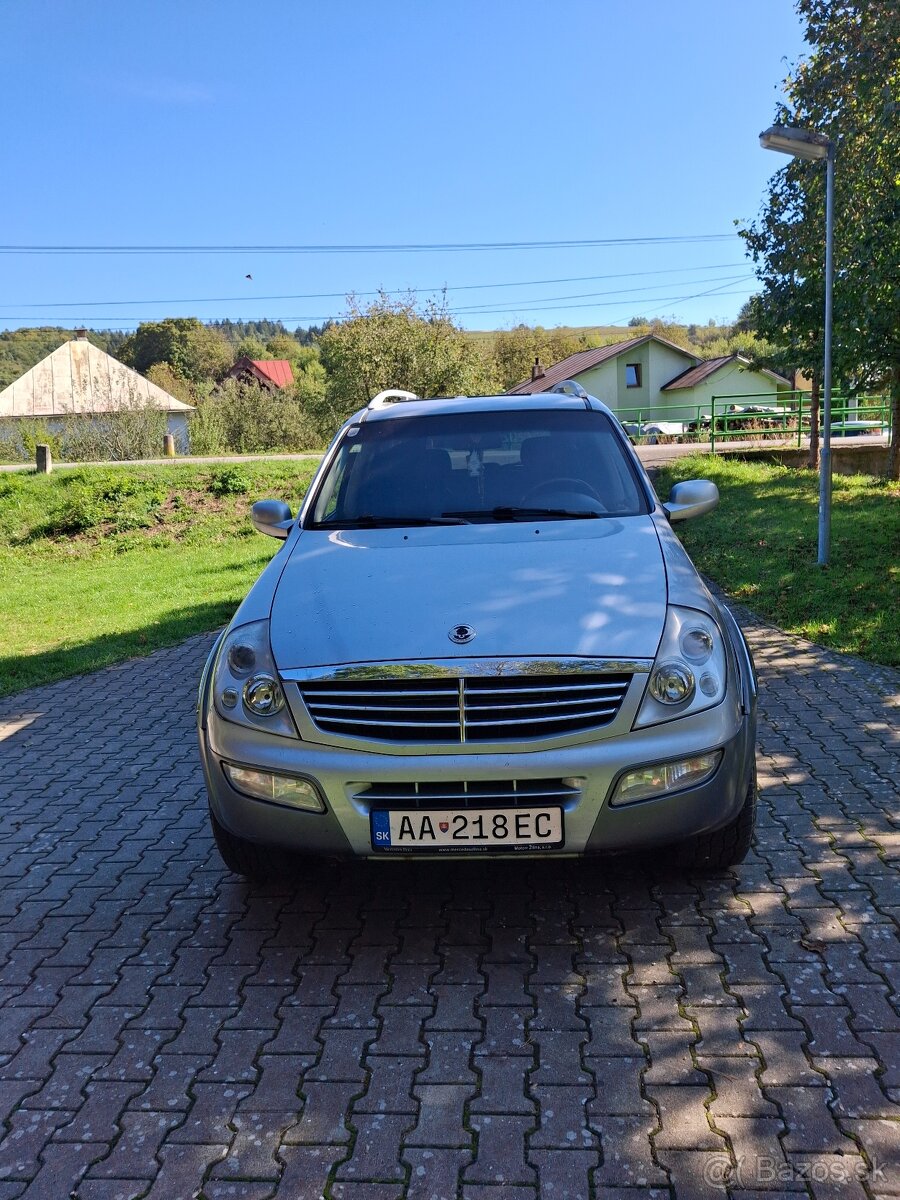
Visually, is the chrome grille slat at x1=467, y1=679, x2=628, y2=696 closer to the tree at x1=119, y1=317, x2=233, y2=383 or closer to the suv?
the suv

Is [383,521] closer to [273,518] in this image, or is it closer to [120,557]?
[273,518]

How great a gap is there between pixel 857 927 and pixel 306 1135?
6.49ft

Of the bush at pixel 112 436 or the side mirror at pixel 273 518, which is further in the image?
the bush at pixel 112 436

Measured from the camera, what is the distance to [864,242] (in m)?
10.2

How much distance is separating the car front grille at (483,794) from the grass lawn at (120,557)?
557 cm

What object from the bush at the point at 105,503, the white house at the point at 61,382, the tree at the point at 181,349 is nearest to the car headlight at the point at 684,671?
the bush at the point at 105,503

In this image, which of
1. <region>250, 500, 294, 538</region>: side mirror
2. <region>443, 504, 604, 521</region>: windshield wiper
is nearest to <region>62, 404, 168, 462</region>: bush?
<region>250, 500, 294, 538</region>: side mirror

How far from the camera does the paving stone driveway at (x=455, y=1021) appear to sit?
2.36 meters

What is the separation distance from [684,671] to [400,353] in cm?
3622

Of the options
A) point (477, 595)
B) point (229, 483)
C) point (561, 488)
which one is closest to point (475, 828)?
point (477, 595)

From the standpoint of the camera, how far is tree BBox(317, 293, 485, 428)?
37.8 m

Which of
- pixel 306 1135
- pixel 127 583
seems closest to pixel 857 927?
pixel 306 1135

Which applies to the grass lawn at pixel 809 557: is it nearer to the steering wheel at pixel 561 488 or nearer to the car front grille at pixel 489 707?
the steering wheel at pixel 561 488

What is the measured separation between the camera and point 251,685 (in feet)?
10.9
